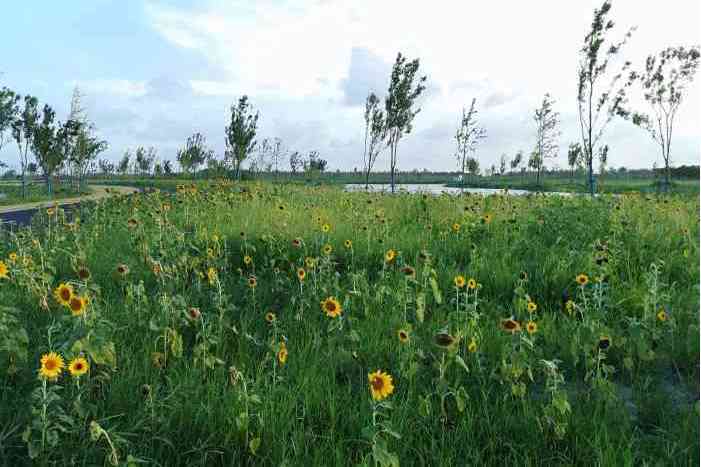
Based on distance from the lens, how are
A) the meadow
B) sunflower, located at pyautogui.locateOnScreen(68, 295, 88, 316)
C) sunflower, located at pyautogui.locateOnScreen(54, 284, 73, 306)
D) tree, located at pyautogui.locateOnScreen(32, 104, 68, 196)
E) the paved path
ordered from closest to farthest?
the meadow, sunflower, located at pyautogui.locateOnScreen(68, 295, 88, 316), sunflower, located at pyautogui.locateOnScreen(54, 284, 73, 306), the paved path, tree, located at pyautogui.locateOnScreen(32, 104, 68, 196)

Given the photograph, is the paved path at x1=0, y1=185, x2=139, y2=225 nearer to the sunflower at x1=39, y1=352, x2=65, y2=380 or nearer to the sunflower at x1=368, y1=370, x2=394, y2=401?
the sunflower at x1=39, y1=352, x2=65, y2=380

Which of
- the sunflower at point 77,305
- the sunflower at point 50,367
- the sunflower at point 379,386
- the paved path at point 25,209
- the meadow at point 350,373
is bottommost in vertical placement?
the meadow at point 350,373

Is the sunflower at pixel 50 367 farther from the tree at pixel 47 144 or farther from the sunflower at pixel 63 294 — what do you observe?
the tree at pixel 47 144

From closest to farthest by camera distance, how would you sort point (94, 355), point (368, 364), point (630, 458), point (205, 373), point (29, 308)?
point (630, 458) < point (94, 355) < point (205, 373) < point (368, 364) < point (29, 308)

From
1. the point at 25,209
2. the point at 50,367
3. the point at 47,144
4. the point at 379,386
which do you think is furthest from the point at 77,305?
the point at 47,144

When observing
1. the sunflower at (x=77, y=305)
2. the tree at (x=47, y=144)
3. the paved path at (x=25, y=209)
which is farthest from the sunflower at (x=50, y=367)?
the tree at (x=47, y=144)

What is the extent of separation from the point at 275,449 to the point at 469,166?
5955 cm

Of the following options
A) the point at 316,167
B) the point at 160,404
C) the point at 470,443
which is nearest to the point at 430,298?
the point at 470,443

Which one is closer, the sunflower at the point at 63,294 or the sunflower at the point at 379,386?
the sunflower at the point at 379,386

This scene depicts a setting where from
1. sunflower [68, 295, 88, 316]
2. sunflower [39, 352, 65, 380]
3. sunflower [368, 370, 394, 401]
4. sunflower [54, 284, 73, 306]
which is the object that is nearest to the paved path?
sunflower [54, 284, 73, 306]

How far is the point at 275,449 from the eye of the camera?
1.90 m

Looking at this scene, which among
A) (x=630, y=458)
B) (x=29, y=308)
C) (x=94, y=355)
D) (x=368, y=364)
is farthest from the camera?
(x=29, y=308)

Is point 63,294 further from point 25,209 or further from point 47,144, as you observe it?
point 47,144

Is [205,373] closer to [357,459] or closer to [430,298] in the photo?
[357,459]
